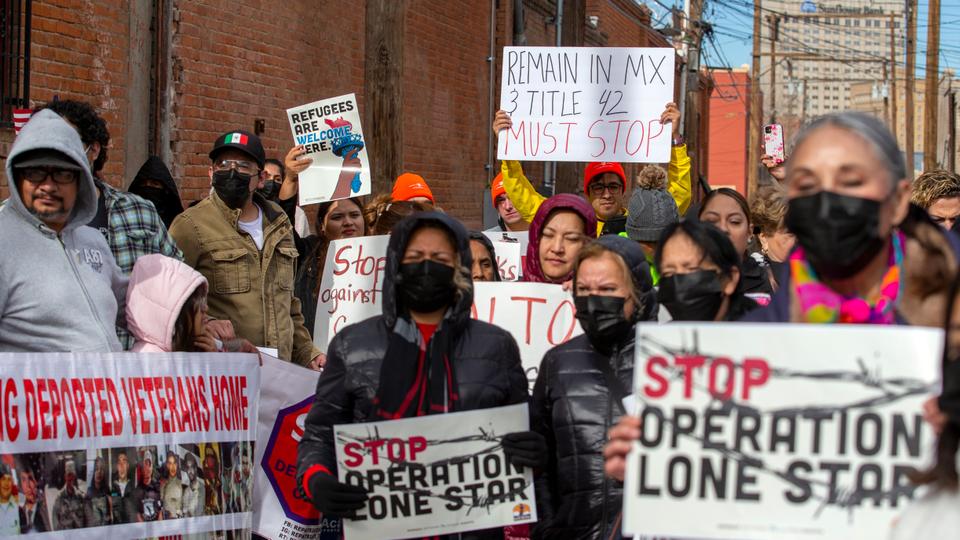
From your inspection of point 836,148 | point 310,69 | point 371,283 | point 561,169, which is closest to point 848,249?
point 836,148

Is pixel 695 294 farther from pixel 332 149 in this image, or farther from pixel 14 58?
pixel 14 58

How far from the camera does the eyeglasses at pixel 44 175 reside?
4.27m

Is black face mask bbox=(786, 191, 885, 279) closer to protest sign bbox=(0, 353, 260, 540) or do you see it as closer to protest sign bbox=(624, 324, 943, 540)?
protest sign bbox=(624, 324, 943, 540)

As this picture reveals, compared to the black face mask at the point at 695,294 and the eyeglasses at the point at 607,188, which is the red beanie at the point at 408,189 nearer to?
the eyeglasses at the point at 607,188

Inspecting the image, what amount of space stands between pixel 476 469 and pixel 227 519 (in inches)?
47.7

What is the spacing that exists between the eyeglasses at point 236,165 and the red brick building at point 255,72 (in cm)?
180

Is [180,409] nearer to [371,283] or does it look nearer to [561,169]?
[371,283]

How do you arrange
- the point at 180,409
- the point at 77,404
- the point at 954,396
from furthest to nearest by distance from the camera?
1. the point at 180,409
2. the point at 77,404
3. the point at 954,396

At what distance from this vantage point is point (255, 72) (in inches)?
491

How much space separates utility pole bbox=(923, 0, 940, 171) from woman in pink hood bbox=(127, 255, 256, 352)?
27.4 metres

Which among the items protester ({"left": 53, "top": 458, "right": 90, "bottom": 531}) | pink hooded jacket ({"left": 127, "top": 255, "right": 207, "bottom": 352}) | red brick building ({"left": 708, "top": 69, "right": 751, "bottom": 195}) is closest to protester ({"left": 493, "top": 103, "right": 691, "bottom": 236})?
pink hooded jacket ({"left": 127, "top": 255, "right": 207, "bottom": 352})

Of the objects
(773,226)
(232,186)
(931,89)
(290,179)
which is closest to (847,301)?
(232,186)

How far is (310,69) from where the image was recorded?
1376cm

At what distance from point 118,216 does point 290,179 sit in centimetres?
254
